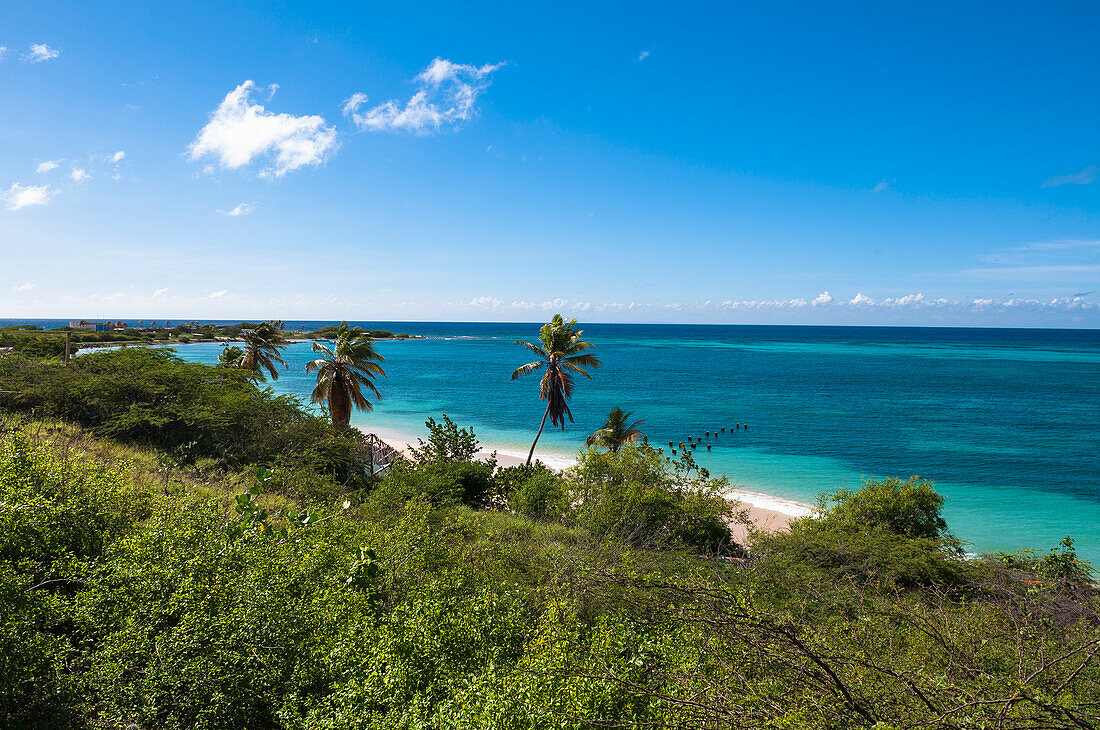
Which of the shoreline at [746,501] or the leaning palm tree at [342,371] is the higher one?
the leaning palm tree at [342,371]

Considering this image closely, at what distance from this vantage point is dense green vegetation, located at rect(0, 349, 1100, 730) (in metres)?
4.84

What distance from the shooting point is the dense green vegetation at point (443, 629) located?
15.9 ft

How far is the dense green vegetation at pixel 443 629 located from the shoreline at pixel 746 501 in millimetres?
9504

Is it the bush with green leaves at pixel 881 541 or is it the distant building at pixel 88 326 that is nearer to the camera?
the bush with green leaves at pixel 881 541

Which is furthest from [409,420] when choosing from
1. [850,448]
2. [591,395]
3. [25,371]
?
[850,448]

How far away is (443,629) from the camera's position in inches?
247

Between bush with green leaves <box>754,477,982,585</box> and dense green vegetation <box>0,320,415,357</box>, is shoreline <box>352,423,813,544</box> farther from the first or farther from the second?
dense green vegetation <box>0,320,415,357</box>

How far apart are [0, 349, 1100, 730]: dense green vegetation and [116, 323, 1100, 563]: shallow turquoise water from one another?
1722 cm

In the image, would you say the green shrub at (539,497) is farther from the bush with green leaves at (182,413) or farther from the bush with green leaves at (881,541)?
the bush with green leaves at (881,541)

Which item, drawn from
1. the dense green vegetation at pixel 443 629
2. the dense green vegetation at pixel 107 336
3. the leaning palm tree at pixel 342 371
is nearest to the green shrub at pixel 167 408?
the leaning palm tree at pixel 342 371

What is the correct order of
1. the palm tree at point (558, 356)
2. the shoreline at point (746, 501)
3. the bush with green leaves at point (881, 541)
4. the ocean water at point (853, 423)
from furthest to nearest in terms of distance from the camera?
the ocean water at point (853, 423) < the palm tree at point (558, 356) < the shoreline at point (746, 501) < the bush with green leaves at point (881, 541)

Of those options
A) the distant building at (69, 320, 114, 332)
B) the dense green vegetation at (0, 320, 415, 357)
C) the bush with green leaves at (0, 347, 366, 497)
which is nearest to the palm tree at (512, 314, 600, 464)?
the dense green vegetation at (0, 320, 415, 357)

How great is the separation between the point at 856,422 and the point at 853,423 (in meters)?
0.74

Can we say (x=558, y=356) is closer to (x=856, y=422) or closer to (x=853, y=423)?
(x=853, y=423)
